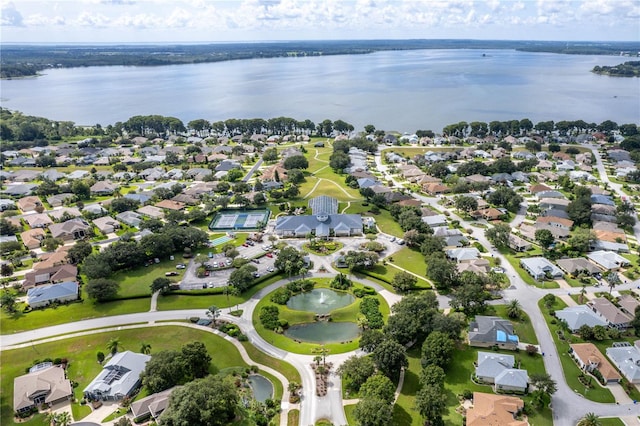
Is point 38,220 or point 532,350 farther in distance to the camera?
point 38,220

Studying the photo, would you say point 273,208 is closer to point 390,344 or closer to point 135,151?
point 390,344

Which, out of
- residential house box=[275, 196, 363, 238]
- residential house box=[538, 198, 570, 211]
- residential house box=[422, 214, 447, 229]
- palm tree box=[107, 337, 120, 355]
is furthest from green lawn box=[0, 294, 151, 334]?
residential house box=[538, 198, 570, 211]

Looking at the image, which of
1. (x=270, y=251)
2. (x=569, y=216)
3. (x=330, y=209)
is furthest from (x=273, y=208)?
(x=569, y=216)

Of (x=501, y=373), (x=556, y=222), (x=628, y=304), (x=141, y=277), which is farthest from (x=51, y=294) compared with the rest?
(x=556, y=222)

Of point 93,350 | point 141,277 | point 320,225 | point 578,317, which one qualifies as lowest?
point 93,350

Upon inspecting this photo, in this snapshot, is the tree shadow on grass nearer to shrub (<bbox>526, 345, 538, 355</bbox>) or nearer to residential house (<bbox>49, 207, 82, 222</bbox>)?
shrub (<bbox>526, 345, 538, 355</bbox>)

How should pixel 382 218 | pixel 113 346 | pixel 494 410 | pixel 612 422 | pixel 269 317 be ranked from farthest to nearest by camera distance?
pixel 382 218 → pixel 269 317 → pixel 113 346 → pixel 612 422 → pixel 494 410

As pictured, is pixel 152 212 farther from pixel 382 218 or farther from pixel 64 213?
pixel 382 218
